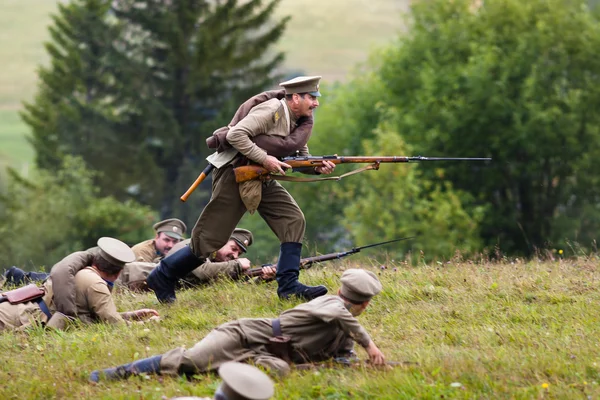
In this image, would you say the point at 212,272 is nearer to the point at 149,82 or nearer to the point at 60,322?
the point at 60,322

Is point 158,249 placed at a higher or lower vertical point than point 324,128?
higher

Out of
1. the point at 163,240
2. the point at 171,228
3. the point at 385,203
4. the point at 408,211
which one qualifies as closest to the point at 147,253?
the point at 163,240

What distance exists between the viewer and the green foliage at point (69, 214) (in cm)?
5134

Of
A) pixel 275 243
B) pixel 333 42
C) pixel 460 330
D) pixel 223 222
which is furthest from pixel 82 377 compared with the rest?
pixel 333 42

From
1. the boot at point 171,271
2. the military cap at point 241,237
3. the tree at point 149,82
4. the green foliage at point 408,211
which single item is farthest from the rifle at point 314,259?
the tree at point 149,82

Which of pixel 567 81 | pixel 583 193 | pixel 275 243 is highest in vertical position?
pixel 567 81

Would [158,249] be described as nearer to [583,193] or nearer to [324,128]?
[583,193]

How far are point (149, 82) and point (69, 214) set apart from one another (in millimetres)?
8637

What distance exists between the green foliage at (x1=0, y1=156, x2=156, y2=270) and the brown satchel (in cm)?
4195

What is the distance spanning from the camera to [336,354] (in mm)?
7719

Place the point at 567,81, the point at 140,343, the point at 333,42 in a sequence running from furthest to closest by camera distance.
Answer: the point at 333,42
the point at 567,81
the point at 140,343

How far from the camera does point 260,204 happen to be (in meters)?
9.92

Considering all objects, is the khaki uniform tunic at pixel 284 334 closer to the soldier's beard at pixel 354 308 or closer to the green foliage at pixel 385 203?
the soldier's beard at pixel 354 308

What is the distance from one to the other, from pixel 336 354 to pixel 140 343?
1.84m
